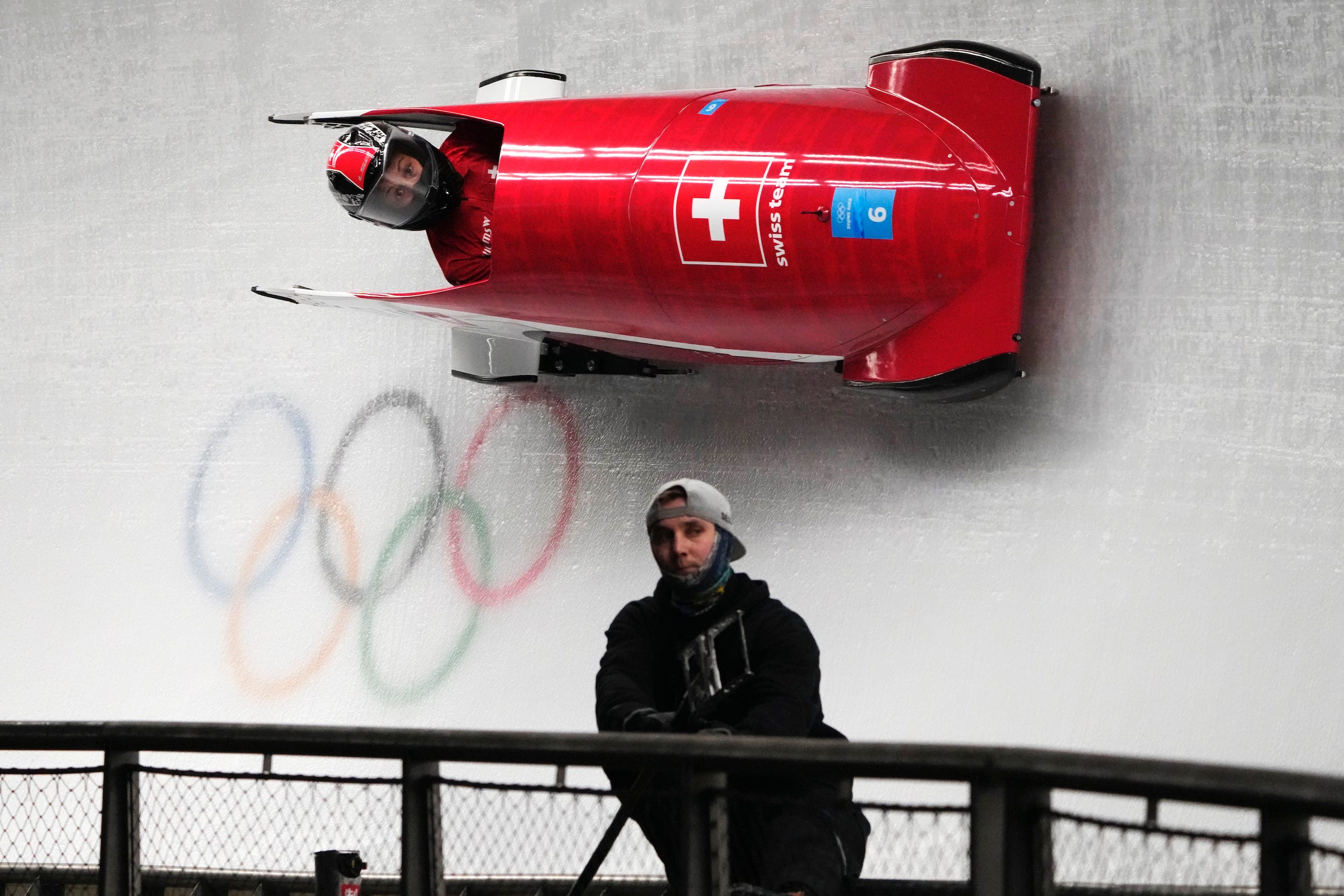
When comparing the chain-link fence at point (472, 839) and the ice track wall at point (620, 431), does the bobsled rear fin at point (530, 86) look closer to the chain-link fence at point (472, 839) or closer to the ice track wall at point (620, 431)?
the ice track wall at point (620, 431)

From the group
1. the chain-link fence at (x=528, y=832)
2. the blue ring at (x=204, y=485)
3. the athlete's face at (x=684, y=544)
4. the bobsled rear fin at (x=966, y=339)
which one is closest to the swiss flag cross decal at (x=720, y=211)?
the bobsled rear fin at (x=966, y=339)

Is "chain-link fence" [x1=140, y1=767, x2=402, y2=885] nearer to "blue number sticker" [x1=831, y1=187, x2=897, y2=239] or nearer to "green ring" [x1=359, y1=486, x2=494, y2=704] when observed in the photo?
"green ring" [x1=359, y1=486, x2=494, y2=704]

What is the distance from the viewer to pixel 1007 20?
4180 millimetres

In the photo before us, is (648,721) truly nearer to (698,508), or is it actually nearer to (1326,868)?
(698,508)

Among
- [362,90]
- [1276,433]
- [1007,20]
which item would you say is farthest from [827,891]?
→ [362,90]

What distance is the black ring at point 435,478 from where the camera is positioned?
5137 mm

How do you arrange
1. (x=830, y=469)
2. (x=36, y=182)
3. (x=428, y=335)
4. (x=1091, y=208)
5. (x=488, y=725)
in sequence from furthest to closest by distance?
1. (x=36, y=182)
2. (x=428, y=335)
3. (x=488, y=725)
4. (x=830, y=469)
5. (x=1091, y=208)

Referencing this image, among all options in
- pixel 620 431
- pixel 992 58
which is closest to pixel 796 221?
pixel 992 58

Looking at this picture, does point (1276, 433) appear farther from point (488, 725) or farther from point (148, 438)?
point (148, 438)

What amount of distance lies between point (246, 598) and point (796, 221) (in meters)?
2.81

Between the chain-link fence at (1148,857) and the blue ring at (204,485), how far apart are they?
413cm

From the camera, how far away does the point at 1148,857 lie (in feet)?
5.34

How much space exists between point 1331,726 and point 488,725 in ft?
8.36

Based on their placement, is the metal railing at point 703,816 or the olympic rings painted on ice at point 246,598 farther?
the olympic rings painted on ice at point 246,598
